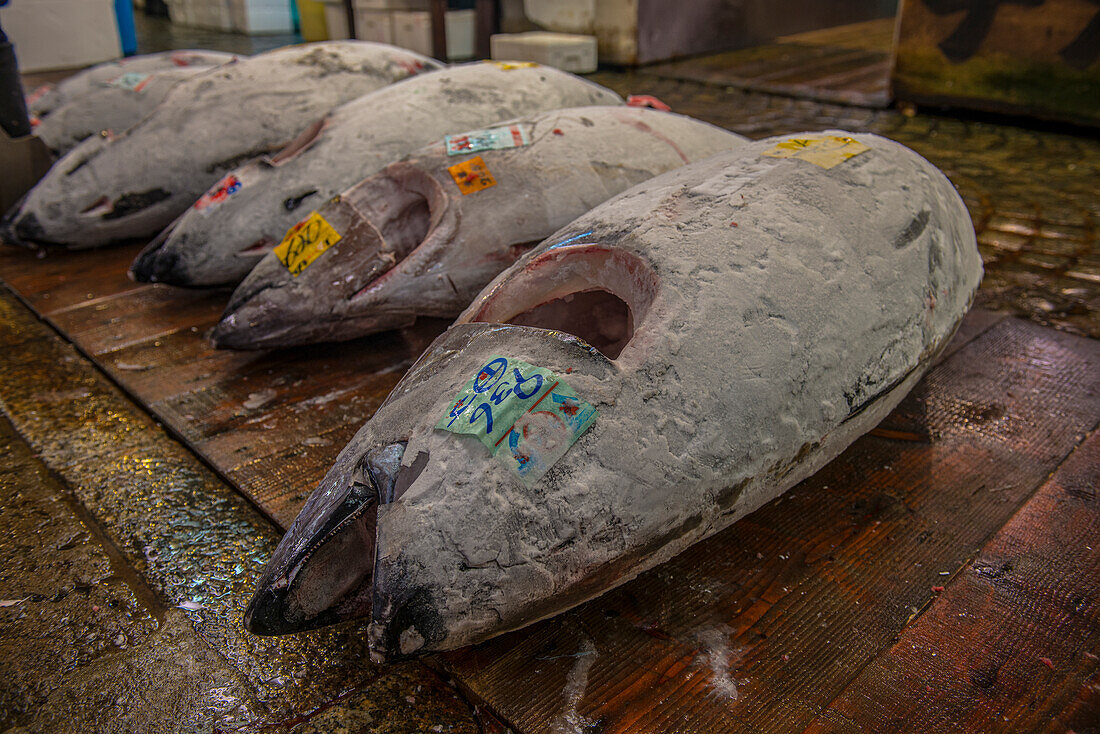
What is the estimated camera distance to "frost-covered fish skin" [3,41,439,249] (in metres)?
3.41

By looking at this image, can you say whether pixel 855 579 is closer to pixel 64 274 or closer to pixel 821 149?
pixel 821 149

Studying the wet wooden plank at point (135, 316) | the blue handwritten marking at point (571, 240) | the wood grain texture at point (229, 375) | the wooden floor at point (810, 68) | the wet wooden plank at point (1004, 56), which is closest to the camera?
the blue handwritten marking at point (571, 240)

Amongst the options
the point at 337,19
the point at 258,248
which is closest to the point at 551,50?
the point at 337,19

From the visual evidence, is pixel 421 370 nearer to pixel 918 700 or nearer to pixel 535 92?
pixel 918 700

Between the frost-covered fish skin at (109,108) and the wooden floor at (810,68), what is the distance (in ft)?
14.5

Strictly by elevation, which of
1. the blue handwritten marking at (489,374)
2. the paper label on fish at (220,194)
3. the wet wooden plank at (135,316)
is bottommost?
the wet wooden plank at (135,316)

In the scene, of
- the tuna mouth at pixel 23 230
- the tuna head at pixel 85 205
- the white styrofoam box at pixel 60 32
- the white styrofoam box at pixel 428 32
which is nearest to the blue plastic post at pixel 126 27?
the white styrofoam box at pixel 60 32

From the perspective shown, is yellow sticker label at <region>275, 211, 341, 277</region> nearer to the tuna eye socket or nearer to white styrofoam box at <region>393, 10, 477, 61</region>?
the tuna eye socket

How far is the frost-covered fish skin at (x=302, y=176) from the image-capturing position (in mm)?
2885

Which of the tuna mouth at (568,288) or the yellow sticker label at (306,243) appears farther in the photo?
the yellow sticker label at (306,243)

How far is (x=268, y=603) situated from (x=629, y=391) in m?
0.70

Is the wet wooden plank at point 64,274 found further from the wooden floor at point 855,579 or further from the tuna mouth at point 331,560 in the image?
the tuna mouth at point 331,560

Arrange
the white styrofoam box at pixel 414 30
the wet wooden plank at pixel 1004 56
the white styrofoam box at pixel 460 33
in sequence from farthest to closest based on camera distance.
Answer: the white styrofoam box at pixel 460 33
the white styrofoam box at pixel 414 30
the wet wooden plank at pixel 1004 56

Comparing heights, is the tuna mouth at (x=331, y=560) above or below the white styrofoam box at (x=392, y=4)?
below
